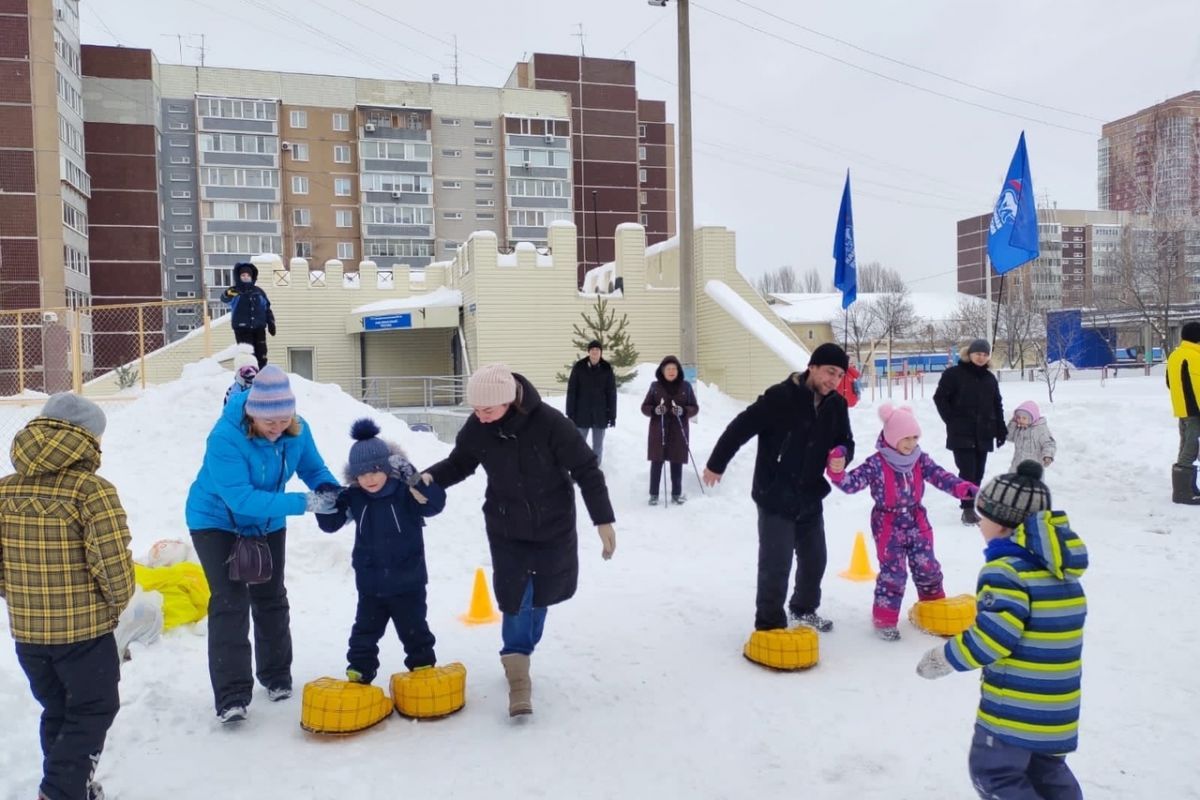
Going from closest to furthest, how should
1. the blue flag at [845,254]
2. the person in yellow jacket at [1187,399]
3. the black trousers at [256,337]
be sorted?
the person in yellow jacket at [1187,399] → the black trousers at [256,337] → the blue flag at [845,254]

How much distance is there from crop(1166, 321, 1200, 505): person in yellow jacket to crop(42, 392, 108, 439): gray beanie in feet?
31.6

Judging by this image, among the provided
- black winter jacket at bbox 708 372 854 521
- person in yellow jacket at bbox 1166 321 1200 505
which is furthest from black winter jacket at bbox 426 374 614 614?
person in yellow jacket at bbox 1166 321 1200 505

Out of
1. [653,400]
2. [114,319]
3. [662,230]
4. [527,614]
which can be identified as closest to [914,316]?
[662,230]

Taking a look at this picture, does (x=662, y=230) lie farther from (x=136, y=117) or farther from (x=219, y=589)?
(x=219, y=589)

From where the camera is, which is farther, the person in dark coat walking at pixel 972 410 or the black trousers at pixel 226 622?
the person in dark coat walking at pixel 972 410

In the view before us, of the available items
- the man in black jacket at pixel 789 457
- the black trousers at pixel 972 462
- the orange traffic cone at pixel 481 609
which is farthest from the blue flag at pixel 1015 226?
the orange traffic cone at pixel 481 609

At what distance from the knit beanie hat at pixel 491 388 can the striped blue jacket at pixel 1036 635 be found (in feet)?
7.53

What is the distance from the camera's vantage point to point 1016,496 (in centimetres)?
286

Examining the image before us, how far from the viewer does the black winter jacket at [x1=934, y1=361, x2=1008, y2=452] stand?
8.58 meters

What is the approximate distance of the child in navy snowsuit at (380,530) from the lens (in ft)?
14.4

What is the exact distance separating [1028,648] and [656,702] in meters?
2.28

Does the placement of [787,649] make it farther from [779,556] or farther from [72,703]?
[72,703]

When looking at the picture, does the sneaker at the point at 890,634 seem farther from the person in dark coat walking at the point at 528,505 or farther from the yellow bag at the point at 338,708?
the yellow bag at the point at 338,708

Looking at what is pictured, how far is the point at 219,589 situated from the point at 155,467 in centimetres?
564
